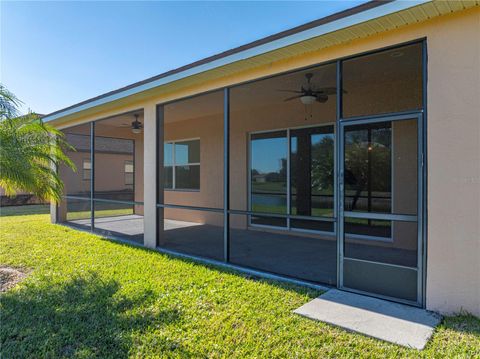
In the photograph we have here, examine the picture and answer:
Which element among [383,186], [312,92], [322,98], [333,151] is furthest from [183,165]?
[383,186]

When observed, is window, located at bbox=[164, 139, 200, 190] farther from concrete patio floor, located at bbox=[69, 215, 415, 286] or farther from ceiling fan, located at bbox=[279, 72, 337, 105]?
ceiling fan, located at bbox=[279, 72, 337, 105]

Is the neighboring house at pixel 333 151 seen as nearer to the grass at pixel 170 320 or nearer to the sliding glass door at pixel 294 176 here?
the sliding glass door at pixel 294 176

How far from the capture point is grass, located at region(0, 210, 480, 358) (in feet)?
8.91

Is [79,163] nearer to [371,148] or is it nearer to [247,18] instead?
[247,18]

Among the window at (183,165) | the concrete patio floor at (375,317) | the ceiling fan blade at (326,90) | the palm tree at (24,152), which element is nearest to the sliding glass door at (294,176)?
the ceiling fan blade at (326,90)

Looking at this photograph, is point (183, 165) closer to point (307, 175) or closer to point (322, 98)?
point (307, 175)

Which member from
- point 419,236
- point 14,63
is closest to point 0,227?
point 14,63

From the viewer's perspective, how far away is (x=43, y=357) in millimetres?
2682

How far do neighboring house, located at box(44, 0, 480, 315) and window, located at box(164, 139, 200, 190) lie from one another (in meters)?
0.06

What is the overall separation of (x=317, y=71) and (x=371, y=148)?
186 cm

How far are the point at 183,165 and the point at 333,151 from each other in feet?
17.9

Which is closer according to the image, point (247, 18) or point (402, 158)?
point (402, 158)

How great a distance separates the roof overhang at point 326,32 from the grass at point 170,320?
3071mm

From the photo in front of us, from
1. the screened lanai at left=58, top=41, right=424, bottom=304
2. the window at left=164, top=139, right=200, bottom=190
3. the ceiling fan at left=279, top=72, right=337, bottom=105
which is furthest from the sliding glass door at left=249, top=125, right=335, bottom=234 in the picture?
the window at left=164, top=139, right=200, bottom=190
